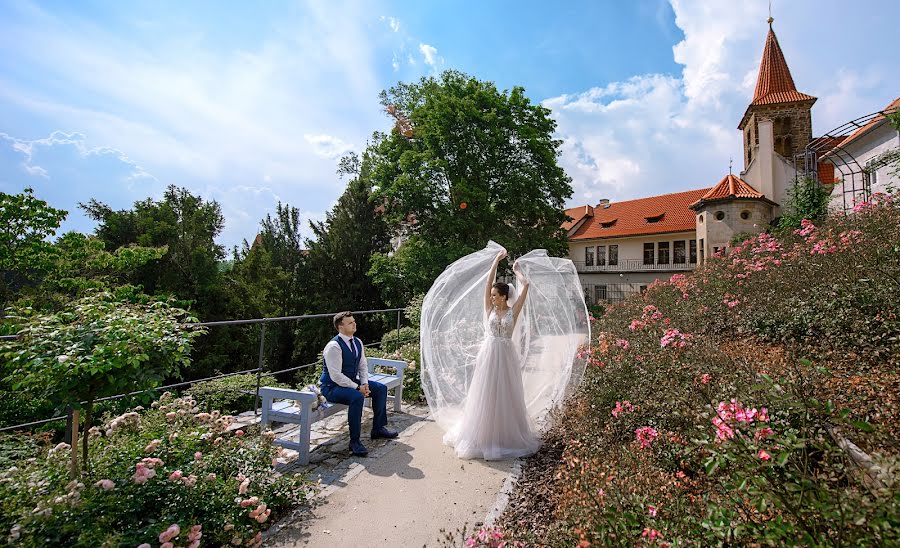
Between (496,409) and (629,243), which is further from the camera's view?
(629,243)

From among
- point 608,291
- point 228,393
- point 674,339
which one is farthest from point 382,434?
point 608,291

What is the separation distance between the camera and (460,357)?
5.11 meters

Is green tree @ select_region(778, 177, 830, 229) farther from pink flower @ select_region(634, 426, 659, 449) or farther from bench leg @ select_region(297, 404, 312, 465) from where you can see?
bench leg @ select_region(297, 404, 312, 465)

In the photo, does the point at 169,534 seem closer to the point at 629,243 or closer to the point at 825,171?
the point at 825,171

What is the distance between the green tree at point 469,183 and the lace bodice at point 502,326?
12349mm

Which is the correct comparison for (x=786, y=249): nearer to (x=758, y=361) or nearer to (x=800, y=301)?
(x=800, y=301)

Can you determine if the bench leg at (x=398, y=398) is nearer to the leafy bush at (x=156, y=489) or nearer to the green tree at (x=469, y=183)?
the leafy bush at (x=156, y=489)

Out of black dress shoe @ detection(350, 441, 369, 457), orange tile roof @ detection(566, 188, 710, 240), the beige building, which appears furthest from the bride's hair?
orange tile roof @ detection(566, 188, 710, 240)

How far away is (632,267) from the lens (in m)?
32.6

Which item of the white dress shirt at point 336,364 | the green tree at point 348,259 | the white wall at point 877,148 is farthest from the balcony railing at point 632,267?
the white dress shirt at point 336,364

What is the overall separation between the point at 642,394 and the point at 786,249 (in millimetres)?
5799

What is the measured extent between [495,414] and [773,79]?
100ft

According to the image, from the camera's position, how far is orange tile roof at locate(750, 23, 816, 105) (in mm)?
23953

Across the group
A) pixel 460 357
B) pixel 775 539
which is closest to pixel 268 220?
pixel 460 357
